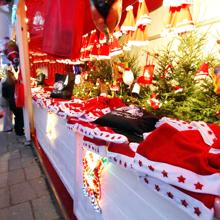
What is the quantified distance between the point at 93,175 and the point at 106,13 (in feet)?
4.38

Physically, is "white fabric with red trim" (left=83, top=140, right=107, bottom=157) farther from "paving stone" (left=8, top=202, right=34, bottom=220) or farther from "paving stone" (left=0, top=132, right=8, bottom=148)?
"paving stone" (left=0, top=132, right=8, bottom=148)

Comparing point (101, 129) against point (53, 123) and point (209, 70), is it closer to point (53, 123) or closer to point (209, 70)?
point (209, 70)

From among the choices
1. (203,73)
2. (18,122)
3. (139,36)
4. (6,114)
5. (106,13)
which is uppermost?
(106,13)

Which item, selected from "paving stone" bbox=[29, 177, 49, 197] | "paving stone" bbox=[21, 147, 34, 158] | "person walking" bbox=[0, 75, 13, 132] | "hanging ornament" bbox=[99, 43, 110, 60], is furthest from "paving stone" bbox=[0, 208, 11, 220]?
"person walking" bbox=[0, 75, 13, 132]

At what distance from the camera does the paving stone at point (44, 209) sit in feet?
8.62

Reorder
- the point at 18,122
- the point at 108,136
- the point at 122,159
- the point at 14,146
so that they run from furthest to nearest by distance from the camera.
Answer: the point at 18,122
the point at 14,146
the point at 108,136
the point at 122,159

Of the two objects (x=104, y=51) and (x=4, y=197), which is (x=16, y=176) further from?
(x=104, y=51)

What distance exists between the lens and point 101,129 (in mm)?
1488

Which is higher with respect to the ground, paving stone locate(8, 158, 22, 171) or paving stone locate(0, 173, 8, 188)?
paving stone locate(0, 173, 8, 188)

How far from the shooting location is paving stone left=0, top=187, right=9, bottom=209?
289 cm

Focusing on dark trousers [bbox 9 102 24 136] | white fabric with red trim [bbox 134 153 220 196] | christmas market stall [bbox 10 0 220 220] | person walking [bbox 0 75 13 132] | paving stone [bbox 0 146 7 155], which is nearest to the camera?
white fabric with red trim [bbox 134 153 220 196]

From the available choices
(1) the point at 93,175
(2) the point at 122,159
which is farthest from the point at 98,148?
(1) the point at 93,175

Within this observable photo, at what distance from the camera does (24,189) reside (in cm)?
326

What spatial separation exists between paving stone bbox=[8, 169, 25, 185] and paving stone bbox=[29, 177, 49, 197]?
22 cm
